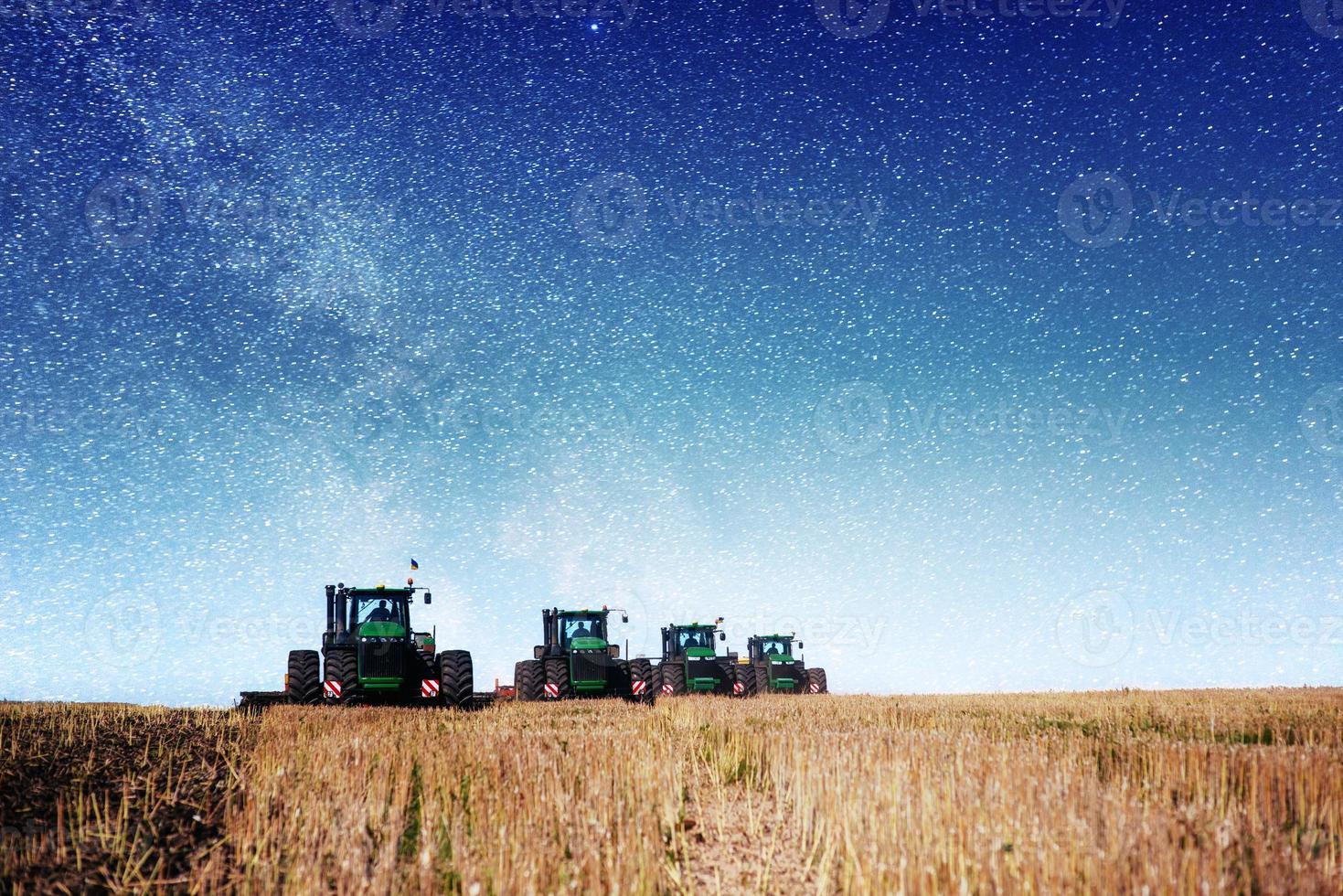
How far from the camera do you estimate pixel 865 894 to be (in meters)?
3.71

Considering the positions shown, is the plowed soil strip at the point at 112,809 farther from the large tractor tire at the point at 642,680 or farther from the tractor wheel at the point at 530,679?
the tractor wheel at the point at 530,679

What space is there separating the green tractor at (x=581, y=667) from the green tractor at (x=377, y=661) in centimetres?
394

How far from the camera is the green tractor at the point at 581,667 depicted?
2333cm

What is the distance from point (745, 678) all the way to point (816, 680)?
5745 mm

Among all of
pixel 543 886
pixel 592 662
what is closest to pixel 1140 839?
pixel 543 886

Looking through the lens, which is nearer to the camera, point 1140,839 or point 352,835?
point 1140,839

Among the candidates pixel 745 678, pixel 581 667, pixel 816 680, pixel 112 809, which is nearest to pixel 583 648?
pixel 581 667

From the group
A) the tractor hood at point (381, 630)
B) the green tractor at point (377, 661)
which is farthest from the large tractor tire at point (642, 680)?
the tractor hood at point (381, 630)

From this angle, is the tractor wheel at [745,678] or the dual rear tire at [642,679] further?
the tractor wheel at [745,678]

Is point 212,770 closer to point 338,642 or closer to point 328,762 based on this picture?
point 328,762

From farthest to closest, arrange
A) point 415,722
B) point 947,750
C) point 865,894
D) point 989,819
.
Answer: point 415,722 < point 947,750 < point 989,819 < point 865,894

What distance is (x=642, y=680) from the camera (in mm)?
23406

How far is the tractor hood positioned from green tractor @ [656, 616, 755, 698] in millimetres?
9103

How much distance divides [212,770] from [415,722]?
505cm
